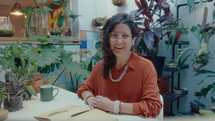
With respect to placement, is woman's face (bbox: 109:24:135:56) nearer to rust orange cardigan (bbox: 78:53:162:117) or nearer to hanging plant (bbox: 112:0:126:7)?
rust orange cardigan (bbox: 78:53:162:117)

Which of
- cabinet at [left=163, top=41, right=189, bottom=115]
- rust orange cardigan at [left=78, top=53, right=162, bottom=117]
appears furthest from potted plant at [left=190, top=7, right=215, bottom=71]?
rust orange cardigan at [left=78, top=53, right=162, bottom=117]

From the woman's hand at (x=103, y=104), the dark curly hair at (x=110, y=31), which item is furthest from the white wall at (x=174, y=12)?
the woman's hand at (x=103, y=104)

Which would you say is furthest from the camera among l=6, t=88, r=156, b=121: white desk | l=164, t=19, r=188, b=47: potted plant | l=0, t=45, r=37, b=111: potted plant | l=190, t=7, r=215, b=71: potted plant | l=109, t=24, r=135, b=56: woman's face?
l=164, t=19, r=188, b=47: potted plant

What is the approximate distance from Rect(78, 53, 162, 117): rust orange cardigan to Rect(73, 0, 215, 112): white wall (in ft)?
4.05

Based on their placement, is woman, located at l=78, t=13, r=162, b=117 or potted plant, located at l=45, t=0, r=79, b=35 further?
potted plant, located at l=45, t=0, r=79, b=35

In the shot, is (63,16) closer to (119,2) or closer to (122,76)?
(119,2)

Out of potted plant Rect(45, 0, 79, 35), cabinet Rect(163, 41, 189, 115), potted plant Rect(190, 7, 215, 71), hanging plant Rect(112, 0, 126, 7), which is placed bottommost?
cabinet Rect(163, 41, 189, 115)

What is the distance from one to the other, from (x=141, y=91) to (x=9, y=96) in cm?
75

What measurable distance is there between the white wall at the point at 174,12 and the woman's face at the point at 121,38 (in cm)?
128

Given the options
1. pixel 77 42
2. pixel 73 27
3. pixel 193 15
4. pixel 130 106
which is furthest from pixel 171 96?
pixel 73 27

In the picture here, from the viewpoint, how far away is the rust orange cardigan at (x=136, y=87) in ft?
3.08

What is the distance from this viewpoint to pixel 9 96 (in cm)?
98

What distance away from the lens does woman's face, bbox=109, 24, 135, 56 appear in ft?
3.67

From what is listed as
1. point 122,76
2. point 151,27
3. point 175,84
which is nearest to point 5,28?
point 122,76
